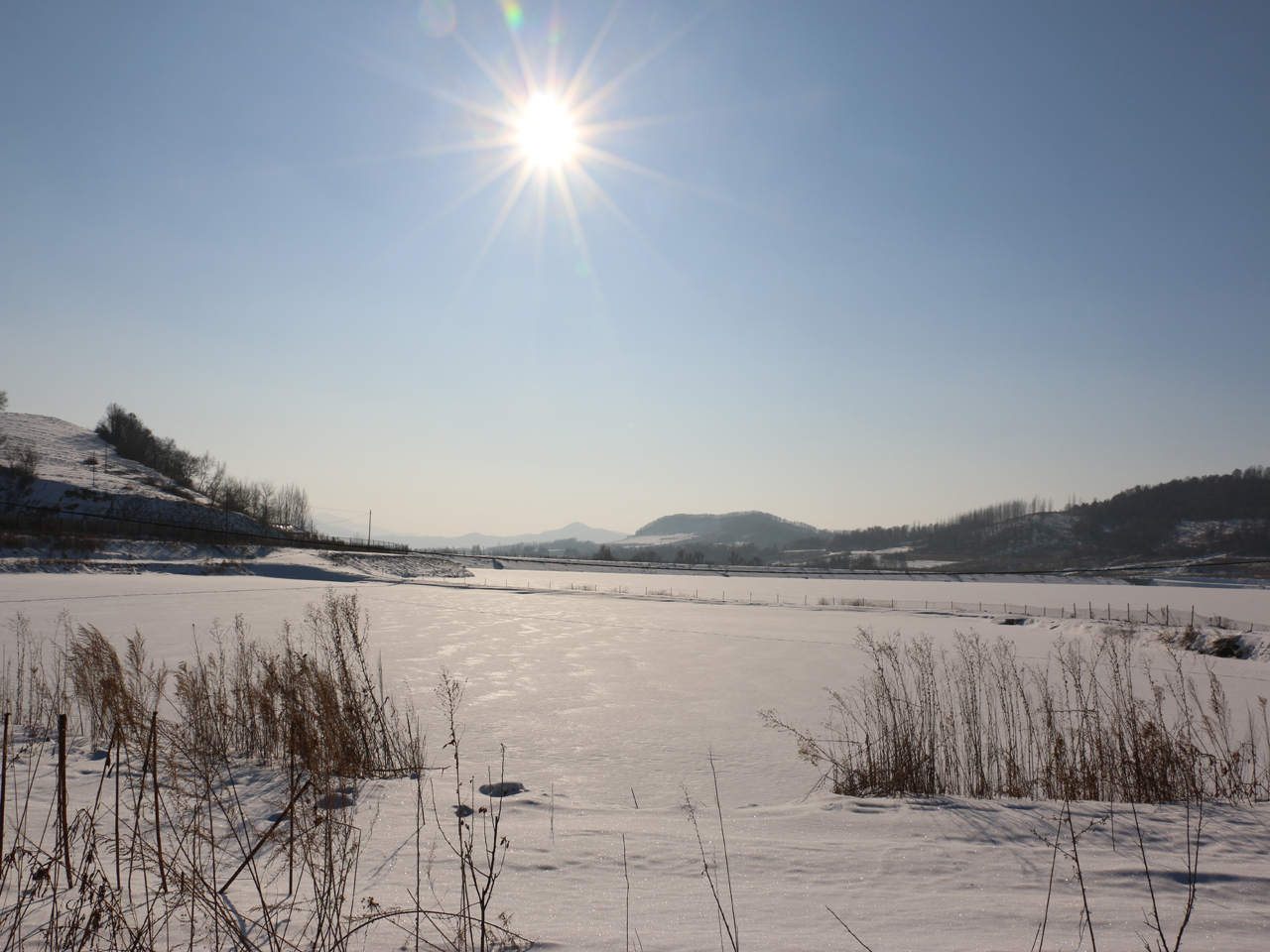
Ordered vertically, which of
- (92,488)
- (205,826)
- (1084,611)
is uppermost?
(92,488)

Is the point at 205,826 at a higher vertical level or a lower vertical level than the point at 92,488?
lower

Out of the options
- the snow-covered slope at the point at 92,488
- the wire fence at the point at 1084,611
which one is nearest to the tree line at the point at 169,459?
the snow-covered slope at the point at 92,488

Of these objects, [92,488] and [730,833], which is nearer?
[730,833]

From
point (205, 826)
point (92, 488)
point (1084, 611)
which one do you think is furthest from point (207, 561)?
point (1084, 611)

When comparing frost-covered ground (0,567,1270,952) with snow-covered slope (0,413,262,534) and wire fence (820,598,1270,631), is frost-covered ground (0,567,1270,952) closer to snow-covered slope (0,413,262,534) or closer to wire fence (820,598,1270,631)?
wire fence (820,598,1270,631)

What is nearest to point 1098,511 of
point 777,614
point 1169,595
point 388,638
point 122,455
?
point 1169,595

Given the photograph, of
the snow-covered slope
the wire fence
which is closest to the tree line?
the snow-covered slope

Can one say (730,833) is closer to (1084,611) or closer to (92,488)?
(1084,611)

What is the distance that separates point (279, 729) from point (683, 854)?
5.62 metres

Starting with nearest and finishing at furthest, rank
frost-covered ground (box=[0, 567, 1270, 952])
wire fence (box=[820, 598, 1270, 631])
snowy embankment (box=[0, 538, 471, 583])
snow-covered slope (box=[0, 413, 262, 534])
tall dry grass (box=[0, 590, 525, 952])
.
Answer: tall dry grass (box=[0, 590, 525, 952]) → frost-covered ground (box=[0, 567, 1270, 952]) → wire fence (box=[820, 598, 1270, 631]) → snowy embankment (box=[0, 538, 471, 583]) → snow-covered slope (box=[0, 413, 262, 534])

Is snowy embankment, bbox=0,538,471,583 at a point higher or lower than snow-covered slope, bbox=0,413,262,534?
lower

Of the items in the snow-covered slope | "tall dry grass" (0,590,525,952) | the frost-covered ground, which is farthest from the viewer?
the snow-covered slope

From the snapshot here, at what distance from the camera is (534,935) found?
3.51 m

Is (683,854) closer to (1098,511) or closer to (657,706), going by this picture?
(657,706)
